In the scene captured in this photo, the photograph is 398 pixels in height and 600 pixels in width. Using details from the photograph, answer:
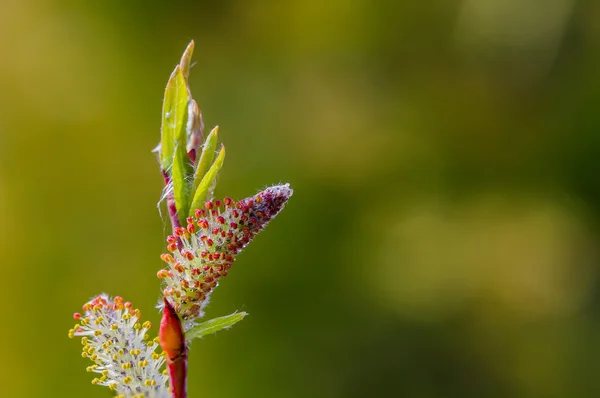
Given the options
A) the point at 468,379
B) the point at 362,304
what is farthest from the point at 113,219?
the point at 468,379

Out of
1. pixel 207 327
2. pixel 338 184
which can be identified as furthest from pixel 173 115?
pixel 338 184

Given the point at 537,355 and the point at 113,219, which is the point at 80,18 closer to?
the point at 113,219

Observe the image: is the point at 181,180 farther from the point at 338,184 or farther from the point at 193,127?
the point at 338,184

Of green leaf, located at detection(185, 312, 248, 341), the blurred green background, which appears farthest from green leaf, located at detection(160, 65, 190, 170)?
the blurred green background

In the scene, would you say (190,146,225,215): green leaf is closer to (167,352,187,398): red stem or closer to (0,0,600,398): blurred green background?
(167,352,187,398): red stem

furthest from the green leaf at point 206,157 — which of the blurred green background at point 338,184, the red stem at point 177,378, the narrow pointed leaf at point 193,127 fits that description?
the blurred green background at point 338,184

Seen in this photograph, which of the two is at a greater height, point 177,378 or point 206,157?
point 206,157

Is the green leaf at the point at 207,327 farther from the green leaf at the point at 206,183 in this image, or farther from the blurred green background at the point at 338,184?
the blurred green background at the point at 338,184
